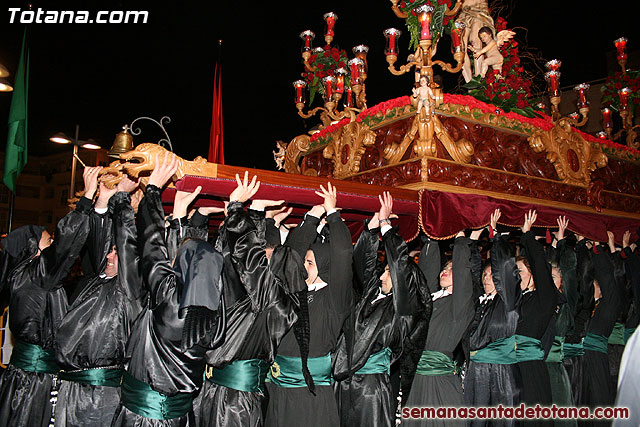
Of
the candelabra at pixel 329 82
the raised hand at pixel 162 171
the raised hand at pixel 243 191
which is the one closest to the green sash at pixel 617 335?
the candelabra at pixel 329 82

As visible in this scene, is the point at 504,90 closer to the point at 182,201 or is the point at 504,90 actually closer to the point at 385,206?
the point at 385,206

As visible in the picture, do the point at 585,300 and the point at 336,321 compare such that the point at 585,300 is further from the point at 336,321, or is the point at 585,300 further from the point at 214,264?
the point at 214,264

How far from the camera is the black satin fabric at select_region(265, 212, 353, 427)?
344cm

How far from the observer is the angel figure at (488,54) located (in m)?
5.52

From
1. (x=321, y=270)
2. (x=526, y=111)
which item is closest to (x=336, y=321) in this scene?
(x=321, y=270)

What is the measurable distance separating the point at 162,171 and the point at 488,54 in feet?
13.5

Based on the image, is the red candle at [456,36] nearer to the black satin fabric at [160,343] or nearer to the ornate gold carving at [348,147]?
the ornate gold carving at [348,147]

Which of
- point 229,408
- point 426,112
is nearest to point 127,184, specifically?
point 229,408

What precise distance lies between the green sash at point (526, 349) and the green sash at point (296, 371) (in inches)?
74.5

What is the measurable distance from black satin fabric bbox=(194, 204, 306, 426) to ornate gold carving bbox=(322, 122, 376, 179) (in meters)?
1.73

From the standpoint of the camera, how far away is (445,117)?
4395 millimetres

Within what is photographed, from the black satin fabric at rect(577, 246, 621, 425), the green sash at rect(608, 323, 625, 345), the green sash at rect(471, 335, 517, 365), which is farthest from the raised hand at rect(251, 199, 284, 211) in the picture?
the green sash at rect(608, 323, 625, 345)

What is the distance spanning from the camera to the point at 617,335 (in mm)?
6141

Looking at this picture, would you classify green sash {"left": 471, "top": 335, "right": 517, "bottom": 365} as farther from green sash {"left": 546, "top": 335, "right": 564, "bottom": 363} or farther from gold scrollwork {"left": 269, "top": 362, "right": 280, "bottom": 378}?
gold scrollwork {"left": 269, "top": 362, "right": 280, "bottom": 378}
